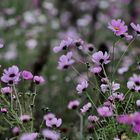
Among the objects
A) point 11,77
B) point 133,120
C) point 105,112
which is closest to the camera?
point 133,120

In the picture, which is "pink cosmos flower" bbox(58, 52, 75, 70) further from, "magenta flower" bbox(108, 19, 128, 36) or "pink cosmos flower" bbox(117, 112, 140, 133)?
"pink cosmos flower" bbox(117, 112, 140, 133)

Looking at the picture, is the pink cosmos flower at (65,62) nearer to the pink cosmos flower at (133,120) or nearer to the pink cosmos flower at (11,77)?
the pink cosmos flower at (11,77)

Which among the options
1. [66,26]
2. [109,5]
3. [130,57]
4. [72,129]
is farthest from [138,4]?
[72,129]

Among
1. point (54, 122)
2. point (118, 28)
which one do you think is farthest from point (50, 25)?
point (54, 122)

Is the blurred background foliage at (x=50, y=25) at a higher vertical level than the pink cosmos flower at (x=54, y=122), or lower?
higher

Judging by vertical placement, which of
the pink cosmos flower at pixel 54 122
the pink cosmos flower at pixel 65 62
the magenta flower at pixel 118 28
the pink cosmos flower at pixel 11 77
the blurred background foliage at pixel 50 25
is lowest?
the pink cosmos flower at pixel 54 122

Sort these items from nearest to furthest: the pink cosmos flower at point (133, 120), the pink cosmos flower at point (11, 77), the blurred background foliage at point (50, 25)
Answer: the pink cosmos flower at point (133, 120) → the pink cosmos flower at point (11, 77) → the blurred background foliage at point (50, 25)

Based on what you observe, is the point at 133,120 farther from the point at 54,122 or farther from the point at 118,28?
the point at 118,28

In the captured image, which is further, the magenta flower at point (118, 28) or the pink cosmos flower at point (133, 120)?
the magenta flower at point (118, 28)

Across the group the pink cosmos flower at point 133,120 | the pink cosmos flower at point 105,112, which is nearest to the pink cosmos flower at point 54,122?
the pink cosmos flower at point 105,112

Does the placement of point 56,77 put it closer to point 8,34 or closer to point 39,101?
point 39,101

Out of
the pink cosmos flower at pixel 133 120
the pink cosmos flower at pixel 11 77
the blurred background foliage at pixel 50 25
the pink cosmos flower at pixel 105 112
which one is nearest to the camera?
the pink cosmos flower at pixel 133 120
